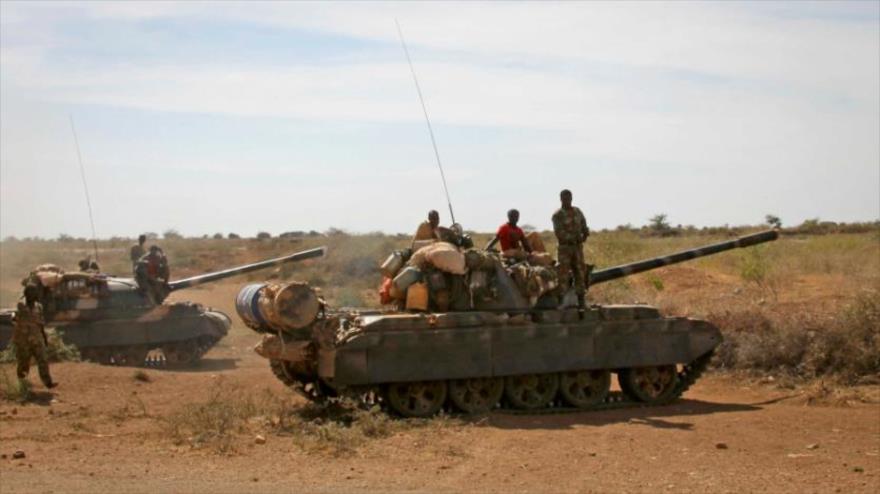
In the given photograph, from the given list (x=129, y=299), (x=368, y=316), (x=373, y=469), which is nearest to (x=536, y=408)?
(x=368, y=316)

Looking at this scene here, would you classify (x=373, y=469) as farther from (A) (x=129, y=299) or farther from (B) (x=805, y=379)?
(A) (x=129, y=299)

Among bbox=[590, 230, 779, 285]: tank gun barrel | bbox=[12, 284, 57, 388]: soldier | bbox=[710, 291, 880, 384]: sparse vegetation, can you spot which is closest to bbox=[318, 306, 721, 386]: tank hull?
bbox=[590, 230, 779, 285]: tank gun barrel

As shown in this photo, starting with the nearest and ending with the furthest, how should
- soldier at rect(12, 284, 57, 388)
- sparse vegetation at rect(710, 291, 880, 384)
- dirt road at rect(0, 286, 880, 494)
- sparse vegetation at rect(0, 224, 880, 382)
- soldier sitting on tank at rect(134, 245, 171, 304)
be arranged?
dirt road at rect(0, 286, 880, 494)
soldier at rect(12, 284, 57, 388)
sparse vegetation at rect(710, 291, 880, 384)
sparse vegetation at rect(0, 224, 880, 382)
soldier sitting on tank at rect(134, 245, 171, 304)

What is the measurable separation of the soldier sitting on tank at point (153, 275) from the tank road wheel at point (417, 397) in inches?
396

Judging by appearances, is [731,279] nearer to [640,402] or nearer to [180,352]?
[180,352]

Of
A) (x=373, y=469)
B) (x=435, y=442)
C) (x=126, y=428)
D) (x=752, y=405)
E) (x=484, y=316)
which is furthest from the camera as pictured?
(x=752, y=405)

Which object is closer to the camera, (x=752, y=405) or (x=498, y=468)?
(x=498, y=468)

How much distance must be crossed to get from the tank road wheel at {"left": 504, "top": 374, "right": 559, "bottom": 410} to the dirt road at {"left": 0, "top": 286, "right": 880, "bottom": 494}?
1.43ft

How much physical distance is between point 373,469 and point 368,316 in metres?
3.68

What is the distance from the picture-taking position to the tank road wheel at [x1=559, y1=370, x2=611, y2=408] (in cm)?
1658

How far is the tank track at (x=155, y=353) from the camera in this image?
76.6 feet

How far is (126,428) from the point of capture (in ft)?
48.8

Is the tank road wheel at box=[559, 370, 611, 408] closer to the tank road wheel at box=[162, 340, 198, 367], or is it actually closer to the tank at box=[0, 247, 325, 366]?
the tank at box=[0, 247, 325, 366]

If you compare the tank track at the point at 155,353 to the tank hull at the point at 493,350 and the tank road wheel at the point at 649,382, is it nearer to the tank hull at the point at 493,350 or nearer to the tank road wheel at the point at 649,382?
the tank hull at the point at 493,350
